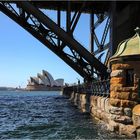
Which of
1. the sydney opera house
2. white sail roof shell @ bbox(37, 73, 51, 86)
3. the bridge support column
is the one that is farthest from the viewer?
the sydney opera house

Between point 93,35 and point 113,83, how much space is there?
986 inches

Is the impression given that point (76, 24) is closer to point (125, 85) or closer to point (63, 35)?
point (63, 35)

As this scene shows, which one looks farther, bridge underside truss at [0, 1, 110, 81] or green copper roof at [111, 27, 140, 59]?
bridge underside truss at [0, 1, 110, 81]

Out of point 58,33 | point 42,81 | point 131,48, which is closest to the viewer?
point 131,48

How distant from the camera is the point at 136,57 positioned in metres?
15.1

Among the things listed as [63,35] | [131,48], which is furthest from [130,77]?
[63,35]

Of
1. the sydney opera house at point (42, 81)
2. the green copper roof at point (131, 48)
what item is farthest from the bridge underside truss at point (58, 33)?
the sydney opera house at point (42, 81)

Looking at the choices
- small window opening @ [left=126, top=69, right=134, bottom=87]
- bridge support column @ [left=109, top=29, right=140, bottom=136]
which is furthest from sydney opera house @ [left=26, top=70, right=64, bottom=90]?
small window opening @ [left=126, top=69, right=134, bottom=87]

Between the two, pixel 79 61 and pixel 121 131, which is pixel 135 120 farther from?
pixel 79 61

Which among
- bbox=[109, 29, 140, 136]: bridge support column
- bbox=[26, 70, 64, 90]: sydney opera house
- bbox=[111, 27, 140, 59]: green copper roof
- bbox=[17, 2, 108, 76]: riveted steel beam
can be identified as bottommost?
bbox=[109, 29, 140, 136]: bridge support column

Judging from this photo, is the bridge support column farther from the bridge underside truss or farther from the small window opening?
the bridge underside truss

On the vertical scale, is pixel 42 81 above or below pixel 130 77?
above

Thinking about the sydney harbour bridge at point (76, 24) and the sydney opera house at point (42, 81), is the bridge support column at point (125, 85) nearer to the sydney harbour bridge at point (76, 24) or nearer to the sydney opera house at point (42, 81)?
the sydney harbour bridge at point (76, 24)

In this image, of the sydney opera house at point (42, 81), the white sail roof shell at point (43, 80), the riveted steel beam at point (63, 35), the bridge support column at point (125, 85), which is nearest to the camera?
the bridge support column at point (125, 85)
